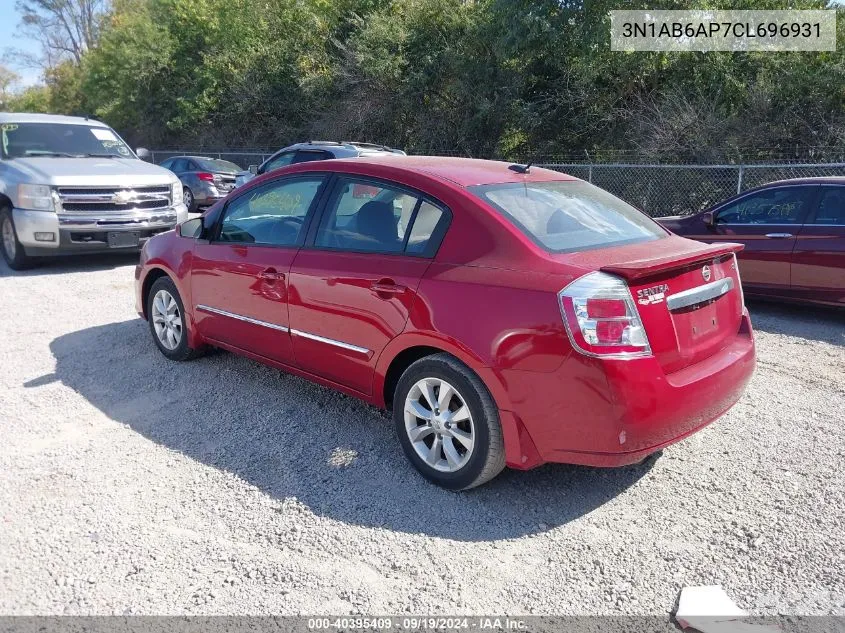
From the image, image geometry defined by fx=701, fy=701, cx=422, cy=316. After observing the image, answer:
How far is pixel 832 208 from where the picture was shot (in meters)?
7.21

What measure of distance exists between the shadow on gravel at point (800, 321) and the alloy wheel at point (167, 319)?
18.1 feet

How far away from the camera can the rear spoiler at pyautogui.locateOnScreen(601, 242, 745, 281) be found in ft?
10.6

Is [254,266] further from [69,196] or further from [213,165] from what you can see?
[213,165]

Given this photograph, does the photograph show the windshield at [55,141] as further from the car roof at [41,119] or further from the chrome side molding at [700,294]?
the chrome side molding at [700,294]

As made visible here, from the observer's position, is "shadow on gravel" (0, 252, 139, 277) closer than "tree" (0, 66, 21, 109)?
Yes

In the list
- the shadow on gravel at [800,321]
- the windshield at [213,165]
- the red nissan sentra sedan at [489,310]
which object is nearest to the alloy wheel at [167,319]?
the red nissan sentra sedan at [489,310]

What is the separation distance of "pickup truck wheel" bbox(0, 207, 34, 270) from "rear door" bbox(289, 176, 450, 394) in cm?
669

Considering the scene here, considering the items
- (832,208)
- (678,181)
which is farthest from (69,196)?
(678,181)

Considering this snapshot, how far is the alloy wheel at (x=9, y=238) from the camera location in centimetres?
938

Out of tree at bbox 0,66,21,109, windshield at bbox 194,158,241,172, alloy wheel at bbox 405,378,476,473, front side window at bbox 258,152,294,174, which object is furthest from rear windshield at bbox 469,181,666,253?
tree at bbox 0,66,21,109

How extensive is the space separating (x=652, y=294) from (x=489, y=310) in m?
0.77

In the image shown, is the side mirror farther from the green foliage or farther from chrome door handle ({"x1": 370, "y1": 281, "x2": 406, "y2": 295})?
the green foliage

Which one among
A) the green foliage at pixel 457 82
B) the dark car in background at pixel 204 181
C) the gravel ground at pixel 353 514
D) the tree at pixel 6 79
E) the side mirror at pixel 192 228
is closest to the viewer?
the gravel ground at pixel 353 514

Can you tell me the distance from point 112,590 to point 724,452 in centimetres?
335
